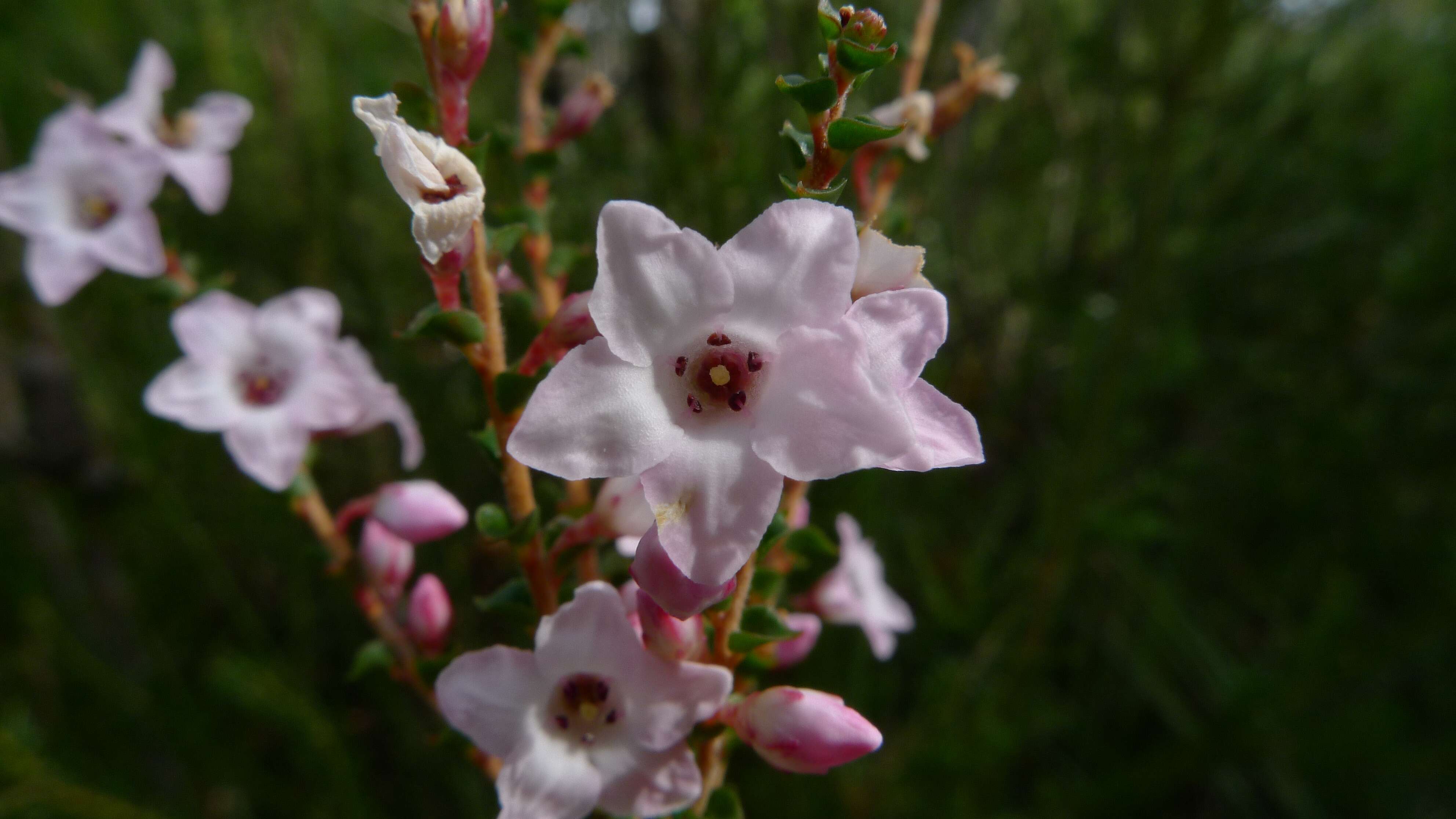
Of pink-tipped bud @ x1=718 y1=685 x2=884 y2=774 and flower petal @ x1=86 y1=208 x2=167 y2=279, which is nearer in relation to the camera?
pink-tipped bud @ x1=718 y1=685 x2=884 y2=774

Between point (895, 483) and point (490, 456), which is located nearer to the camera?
point (490, 456)

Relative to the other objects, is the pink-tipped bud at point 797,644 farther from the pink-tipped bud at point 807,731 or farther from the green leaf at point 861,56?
the green leaf at point 861,56

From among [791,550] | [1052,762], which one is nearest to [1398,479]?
[1052,762]

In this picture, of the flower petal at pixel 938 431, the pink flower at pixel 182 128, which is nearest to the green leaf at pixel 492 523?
the flower petal at pixel 938 431

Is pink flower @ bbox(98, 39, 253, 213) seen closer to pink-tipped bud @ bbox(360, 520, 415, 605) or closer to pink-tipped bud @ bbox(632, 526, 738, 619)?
pink-tipped bud @ bbox(360, 520, 415, 605)

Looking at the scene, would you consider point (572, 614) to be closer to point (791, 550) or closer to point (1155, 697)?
point (791, 550)

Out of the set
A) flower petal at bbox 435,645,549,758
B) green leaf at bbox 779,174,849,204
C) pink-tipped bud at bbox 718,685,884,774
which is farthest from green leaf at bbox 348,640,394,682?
Answer: green leaf at bbox 779,174,849,204
